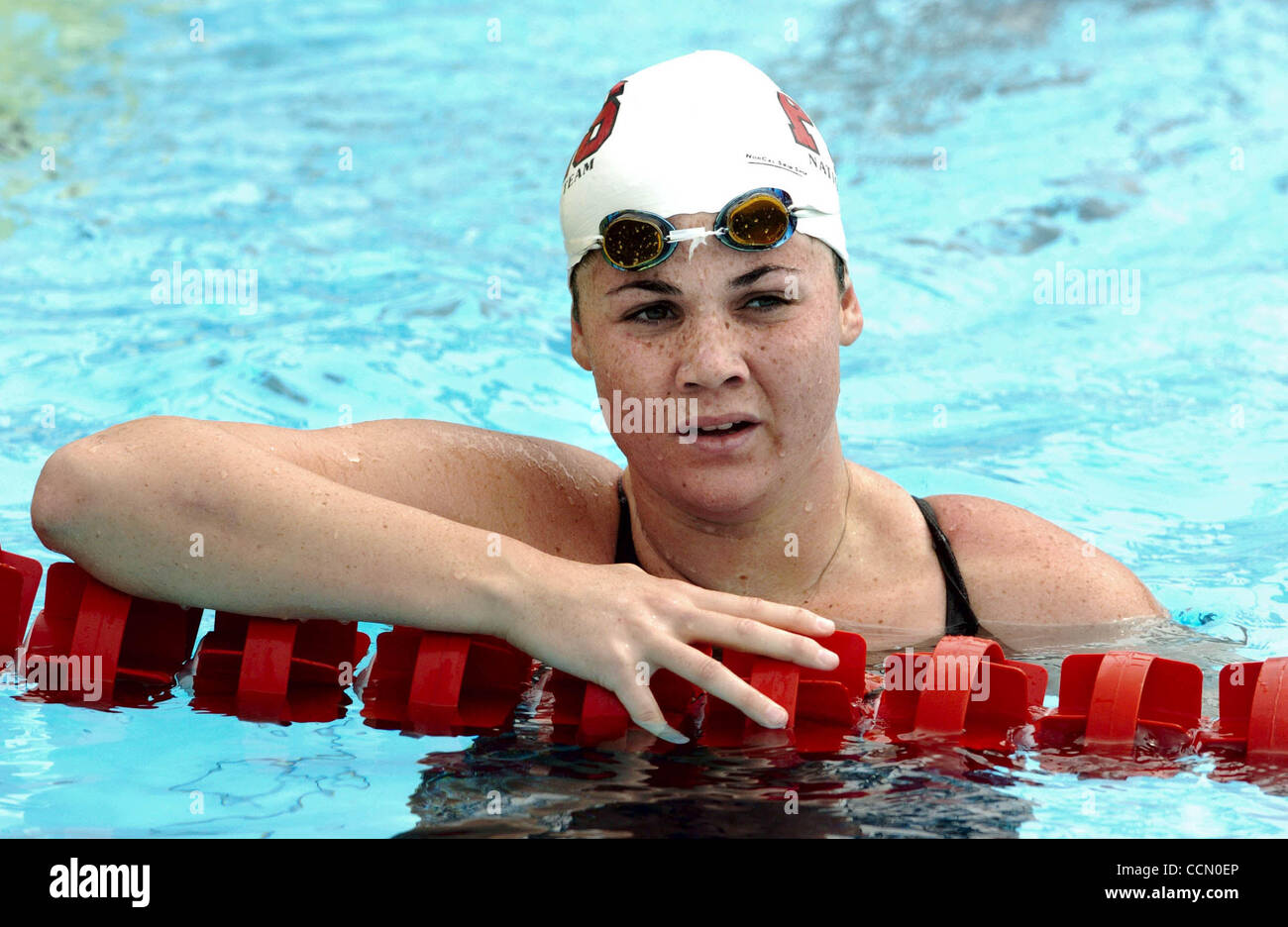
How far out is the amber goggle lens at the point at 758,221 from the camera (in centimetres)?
288

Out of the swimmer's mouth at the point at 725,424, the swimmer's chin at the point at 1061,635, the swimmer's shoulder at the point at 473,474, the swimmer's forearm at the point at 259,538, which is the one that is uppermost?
the swimmer's mouth at the point at 725,424

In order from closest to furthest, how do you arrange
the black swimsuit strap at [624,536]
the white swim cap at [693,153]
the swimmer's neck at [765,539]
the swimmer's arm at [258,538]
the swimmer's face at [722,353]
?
1. the swimmer's arm at [258,538]
2. the swimmer's face at [722,353]
3. the white swim cap at [693,153]
4. the swimmer's neck at [765,539]
5. the black swimsuit strap at [624,536]

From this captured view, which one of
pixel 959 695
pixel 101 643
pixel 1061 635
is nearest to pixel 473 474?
pixel 101 643

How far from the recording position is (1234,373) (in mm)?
6715

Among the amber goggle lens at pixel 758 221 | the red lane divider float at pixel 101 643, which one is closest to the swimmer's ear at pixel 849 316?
the amber goggle lens at pixel 758 221

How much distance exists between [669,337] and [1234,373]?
4.74 m

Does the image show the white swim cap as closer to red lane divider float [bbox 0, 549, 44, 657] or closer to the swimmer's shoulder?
the swimmer's shoulder

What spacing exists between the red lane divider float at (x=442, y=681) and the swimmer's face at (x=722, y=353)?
538 mm

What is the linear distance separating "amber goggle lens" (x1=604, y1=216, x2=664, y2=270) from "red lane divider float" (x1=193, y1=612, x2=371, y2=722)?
0.98 metres

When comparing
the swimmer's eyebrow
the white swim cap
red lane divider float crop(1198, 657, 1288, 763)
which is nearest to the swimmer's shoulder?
the white swim cap

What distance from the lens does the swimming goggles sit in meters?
2.87

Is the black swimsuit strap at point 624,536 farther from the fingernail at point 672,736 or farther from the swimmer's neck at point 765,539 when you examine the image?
the fingernail at point 672,736

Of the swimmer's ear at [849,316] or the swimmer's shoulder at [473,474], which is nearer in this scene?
the swimmer's shoulder at [473,474]
